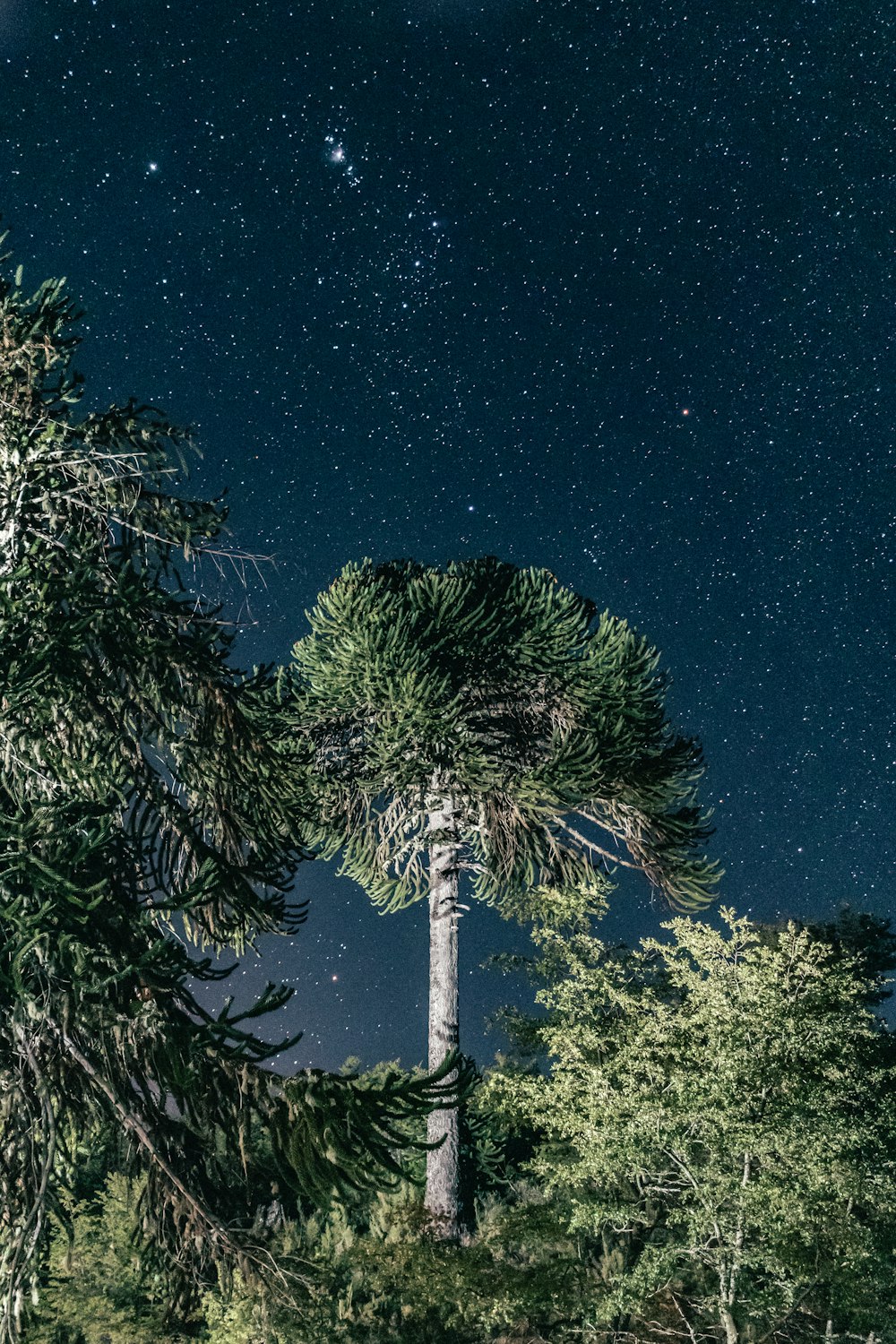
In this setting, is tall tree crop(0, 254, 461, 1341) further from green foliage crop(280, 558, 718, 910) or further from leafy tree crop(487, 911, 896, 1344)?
green foliage crop(280, 558, 718, 910)

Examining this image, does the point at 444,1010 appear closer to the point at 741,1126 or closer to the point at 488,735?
the point at 488,735

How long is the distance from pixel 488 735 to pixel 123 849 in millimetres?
9379

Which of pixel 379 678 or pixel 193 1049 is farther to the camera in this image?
pixel 379 678

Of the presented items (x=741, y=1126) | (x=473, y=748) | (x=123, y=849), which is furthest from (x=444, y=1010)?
(x=123, y=849)

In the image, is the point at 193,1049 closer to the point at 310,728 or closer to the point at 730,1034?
the point at 730,1034

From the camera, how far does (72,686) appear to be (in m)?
4.85

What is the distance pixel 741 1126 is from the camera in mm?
7121

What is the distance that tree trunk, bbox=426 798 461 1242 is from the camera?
471 inches

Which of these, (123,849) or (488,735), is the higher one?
(488,735)

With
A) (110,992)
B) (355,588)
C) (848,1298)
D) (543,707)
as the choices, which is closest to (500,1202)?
(848,1298)

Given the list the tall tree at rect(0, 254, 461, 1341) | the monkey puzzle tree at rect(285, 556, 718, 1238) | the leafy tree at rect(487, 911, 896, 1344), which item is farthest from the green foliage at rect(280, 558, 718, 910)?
the tall tree at rect(0, 254, 461, 1341)

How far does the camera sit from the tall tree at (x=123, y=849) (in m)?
3.81

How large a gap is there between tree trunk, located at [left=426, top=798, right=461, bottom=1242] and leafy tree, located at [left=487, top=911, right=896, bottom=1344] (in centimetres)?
334

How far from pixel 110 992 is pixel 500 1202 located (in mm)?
12389
